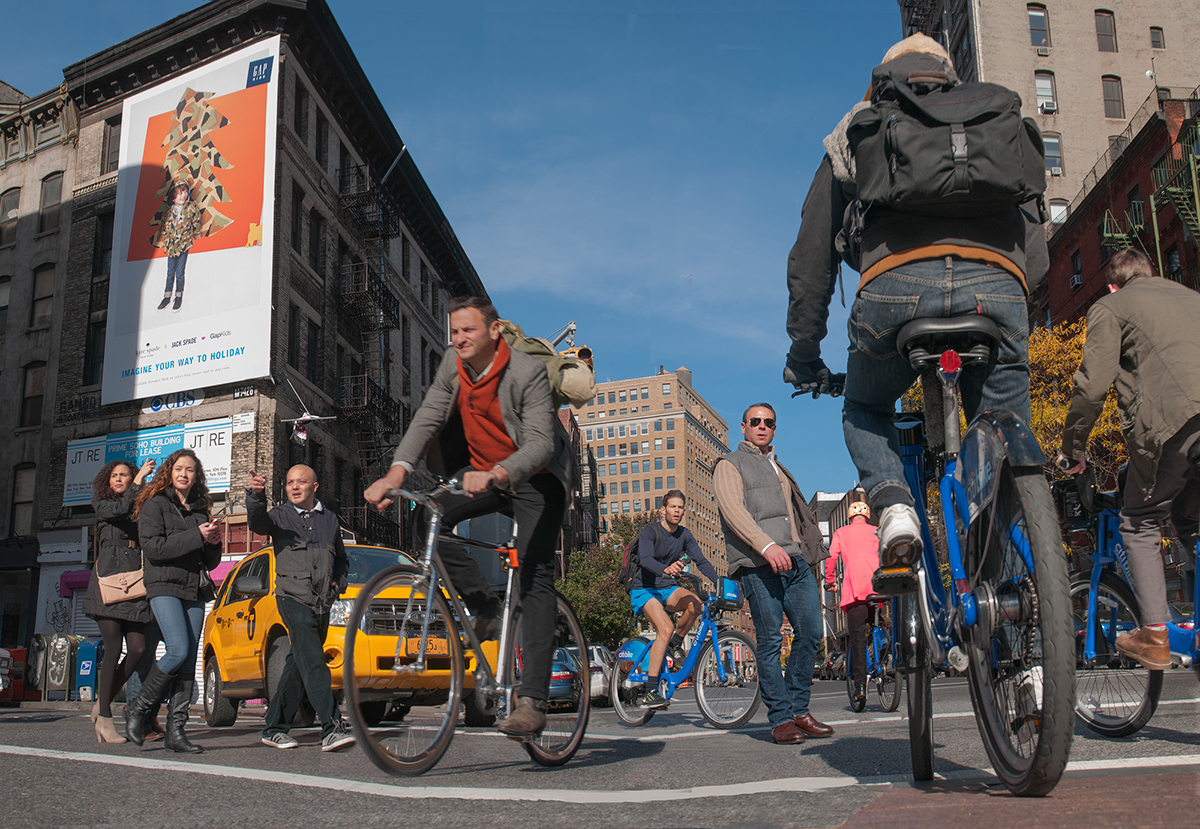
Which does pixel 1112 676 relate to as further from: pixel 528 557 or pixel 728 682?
pixel 728 682

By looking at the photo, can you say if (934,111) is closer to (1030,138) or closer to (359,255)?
(1030,138)

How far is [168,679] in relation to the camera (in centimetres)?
647

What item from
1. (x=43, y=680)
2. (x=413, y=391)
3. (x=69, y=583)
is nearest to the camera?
(x=43, y=680)

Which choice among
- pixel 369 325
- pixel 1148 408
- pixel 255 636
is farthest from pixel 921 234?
pixel 369 325

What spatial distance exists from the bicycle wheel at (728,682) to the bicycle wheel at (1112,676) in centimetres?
325

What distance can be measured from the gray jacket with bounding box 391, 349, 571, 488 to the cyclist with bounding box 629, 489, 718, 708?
420 centimetres

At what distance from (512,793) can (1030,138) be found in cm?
250

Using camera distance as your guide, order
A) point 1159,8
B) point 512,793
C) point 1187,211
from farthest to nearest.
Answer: point 1159,8 < point 1187,211 < point 512,793

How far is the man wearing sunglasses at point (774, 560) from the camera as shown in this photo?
19.6 ft

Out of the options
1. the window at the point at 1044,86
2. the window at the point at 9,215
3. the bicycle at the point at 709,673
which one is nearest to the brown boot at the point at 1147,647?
the bicycle at the point at 709,673

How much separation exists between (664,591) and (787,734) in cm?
331

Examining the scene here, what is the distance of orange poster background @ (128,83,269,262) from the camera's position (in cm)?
2773

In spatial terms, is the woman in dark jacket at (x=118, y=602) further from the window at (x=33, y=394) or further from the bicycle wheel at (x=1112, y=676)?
the window at (x=33, y=394)

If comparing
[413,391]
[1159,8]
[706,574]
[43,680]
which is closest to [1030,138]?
[706,574]
